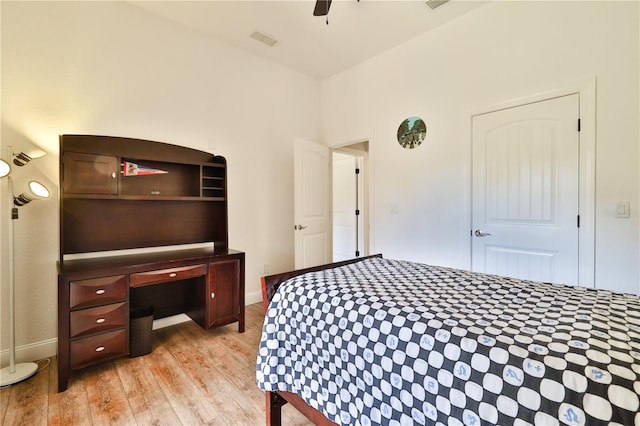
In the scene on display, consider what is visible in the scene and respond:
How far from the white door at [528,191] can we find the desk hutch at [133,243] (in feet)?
7.89

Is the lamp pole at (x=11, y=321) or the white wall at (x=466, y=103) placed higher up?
the white wall at (x=466, y=103)

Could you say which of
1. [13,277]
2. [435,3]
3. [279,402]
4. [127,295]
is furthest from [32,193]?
[435,3]

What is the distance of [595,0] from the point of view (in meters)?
2.15

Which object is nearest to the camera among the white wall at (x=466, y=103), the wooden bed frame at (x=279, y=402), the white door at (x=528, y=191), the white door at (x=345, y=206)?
the wooden bed frame at (x=279, y=402)

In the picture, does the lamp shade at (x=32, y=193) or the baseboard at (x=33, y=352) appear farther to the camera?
the baseboard at (x=33, y=352)

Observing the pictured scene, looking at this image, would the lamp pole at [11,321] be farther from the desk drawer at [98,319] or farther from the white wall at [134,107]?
the desk drawer at [98,319]

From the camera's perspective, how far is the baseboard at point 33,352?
7.14 ft

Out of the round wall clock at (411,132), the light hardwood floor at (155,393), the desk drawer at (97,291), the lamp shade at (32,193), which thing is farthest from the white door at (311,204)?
the lamp shade at (32,193)

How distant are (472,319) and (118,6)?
11.8 feet

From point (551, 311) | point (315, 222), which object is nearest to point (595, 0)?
point (551, 311)

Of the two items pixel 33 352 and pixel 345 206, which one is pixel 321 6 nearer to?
pixel 33 352

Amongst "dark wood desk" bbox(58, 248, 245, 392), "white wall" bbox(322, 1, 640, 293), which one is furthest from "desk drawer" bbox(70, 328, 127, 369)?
"white wall" bbox(322, 1, 640, 293)

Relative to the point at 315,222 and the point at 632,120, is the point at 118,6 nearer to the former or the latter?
the point at 315,222

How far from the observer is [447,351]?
91cm
